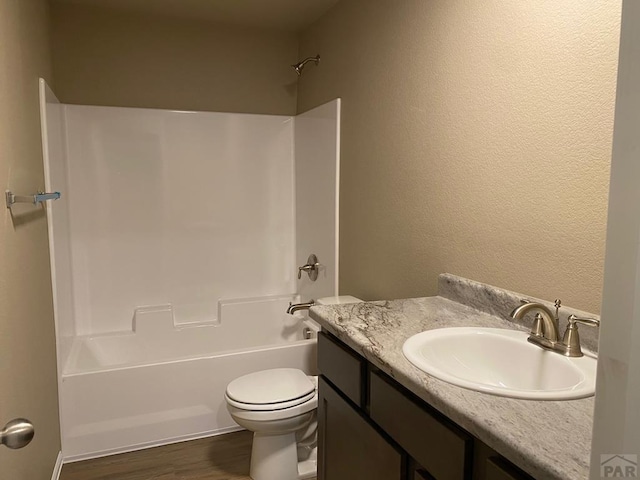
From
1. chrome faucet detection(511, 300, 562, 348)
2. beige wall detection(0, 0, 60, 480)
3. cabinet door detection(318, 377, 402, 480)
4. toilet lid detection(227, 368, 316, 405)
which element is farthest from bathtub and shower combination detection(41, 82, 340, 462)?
chrome faucet detection(511, 300, 562, 348)

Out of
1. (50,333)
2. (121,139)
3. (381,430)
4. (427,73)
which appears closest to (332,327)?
(381,430)

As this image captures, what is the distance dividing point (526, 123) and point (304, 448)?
1.82 metres

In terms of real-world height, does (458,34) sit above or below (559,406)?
above

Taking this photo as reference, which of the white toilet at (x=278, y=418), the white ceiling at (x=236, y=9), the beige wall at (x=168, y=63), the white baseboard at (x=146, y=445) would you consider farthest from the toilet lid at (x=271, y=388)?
the white ceiling at (x=236, y=9)

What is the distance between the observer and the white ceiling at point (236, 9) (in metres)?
2.86

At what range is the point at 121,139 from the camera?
3.14 meters

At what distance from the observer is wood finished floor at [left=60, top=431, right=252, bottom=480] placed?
7.60ft

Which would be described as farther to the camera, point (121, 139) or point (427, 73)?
point (121, 139)

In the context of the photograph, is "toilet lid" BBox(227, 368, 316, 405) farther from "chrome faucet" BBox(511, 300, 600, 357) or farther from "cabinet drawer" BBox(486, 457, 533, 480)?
"cabinet drawer" BBox(486, 457, 533, 480)

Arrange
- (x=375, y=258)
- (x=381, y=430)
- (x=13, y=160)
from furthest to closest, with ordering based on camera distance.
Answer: (x=375, y=258) → (x=13, y=160) → (x=381, y=430)

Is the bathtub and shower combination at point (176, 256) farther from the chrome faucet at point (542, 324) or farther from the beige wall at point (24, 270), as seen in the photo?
the chrome faucet at point (542, 324)

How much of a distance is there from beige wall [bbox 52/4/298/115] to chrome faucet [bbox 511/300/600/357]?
2628 millimetres

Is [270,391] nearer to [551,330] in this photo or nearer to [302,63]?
[551,330]

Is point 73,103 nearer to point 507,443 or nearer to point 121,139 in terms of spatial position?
point 121,139
